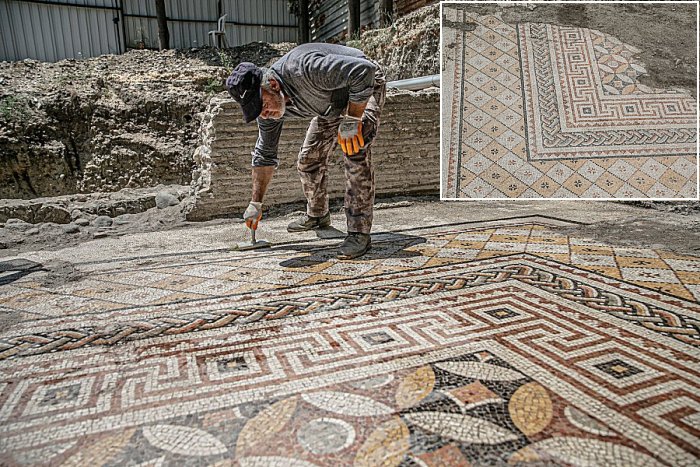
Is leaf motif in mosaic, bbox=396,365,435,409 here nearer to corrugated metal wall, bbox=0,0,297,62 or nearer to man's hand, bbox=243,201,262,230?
man's hand, bbox=243,201,262,230

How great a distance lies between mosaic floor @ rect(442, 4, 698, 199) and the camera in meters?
4.37

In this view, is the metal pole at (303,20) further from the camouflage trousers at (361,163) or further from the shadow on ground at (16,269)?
the shadow on ground at (16,269)

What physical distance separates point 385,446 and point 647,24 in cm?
671

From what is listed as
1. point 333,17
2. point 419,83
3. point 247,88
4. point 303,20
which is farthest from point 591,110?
point 303,20

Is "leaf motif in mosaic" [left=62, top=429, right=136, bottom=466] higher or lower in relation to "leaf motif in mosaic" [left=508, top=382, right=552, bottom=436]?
lower

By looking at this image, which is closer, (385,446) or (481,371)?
(385,446)

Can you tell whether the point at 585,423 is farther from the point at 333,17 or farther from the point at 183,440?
the point at 333,17

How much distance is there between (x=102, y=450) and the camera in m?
1.08

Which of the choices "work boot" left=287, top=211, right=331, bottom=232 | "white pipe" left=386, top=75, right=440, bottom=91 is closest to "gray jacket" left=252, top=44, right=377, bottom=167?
"work boot" left=287, top=211, right=331, bottom=232

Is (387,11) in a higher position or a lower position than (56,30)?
lower

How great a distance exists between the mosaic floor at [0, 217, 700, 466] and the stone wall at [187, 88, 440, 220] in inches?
67.6

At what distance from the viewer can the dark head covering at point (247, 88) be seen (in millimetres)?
2396

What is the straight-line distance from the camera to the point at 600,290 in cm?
200

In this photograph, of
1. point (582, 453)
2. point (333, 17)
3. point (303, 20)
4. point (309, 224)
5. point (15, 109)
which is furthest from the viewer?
point (303, 20)
